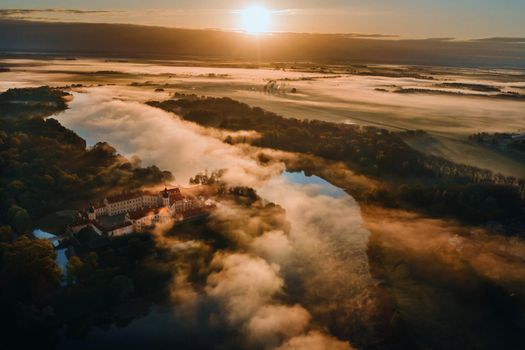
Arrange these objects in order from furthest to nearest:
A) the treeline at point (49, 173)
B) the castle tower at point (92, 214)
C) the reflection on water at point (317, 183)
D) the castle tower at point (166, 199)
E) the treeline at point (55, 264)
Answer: the reflection on water at point (317, 183) → the treeline at point (49, 173) → the castle tower at point (166, 199) → the castle tower at point (92, 214) → the treeline at point (55, 264)

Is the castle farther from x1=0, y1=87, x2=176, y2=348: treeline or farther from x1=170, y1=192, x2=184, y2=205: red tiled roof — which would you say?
x1=0, y1=87, x2=176, y2=348: treeline

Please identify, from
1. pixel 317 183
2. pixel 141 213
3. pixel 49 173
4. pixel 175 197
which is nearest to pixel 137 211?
pixel 141 213

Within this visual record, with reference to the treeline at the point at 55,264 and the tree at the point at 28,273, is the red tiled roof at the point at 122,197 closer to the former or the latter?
the treeline at the point at 55,264

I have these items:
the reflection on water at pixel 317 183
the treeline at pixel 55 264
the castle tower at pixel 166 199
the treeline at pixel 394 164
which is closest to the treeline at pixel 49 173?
the treeline at pixel 55 264

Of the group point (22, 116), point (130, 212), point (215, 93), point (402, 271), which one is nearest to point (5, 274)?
point (130, 212)

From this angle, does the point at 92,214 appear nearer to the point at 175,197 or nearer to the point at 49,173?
the point at 175,197

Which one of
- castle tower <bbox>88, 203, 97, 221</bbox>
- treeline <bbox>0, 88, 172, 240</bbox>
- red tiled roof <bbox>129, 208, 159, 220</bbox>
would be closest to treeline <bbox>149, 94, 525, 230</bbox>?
red tiled roof <bbox>129, 208, 159, 220</bbox>
